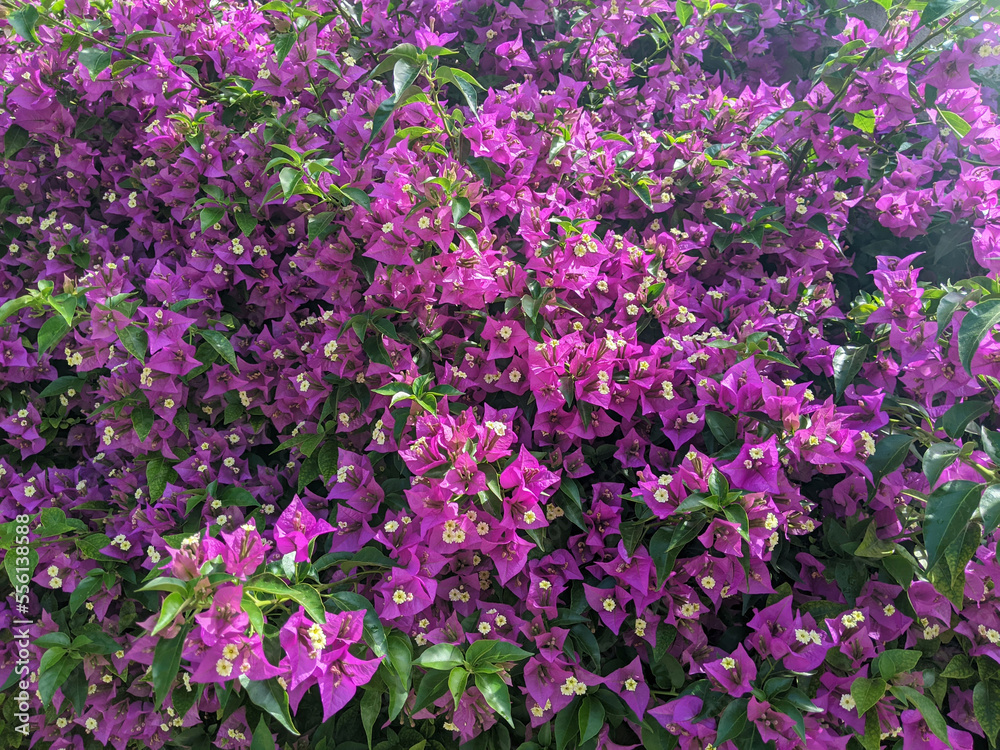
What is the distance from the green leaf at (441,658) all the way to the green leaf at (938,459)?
0.94 meters

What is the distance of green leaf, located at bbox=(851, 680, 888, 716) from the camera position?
1240 mm

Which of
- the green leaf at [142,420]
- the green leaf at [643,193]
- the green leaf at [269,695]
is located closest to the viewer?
A: the green leaf at [269,695]

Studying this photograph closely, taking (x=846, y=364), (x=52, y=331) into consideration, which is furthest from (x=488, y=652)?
(x=52, y=331)

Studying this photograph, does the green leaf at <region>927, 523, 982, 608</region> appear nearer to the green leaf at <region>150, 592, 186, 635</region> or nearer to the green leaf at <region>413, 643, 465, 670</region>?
the green leaf at <region>413, 643, 465, 670</region>

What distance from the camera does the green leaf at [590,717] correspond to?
1.34m

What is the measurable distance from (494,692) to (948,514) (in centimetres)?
87

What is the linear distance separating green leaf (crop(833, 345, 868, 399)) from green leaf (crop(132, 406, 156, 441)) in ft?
5.46

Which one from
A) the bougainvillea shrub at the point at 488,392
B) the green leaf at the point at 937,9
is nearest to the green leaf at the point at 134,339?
the bougainvillea shrub at the point at 488,392

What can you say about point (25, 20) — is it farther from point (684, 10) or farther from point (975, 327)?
point (975, 327)

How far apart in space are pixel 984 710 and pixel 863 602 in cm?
28

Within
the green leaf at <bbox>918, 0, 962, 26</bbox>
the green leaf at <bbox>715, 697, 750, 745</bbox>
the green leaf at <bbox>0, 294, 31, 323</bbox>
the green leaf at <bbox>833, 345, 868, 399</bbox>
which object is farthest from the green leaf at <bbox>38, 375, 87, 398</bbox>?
the green leaf at <bbox>918, 0, 962, 26</bbox>

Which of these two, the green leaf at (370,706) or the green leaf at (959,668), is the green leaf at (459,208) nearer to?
the green leaf at (370,706)

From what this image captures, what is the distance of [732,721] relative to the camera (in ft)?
4.17

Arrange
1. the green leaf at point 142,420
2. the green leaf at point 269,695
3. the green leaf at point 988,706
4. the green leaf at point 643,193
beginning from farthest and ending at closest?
the green leaf at point 643,193 < the green leaf at point 142,420 < the green leaf at point 988,706 < the green leaf at point 269,695
